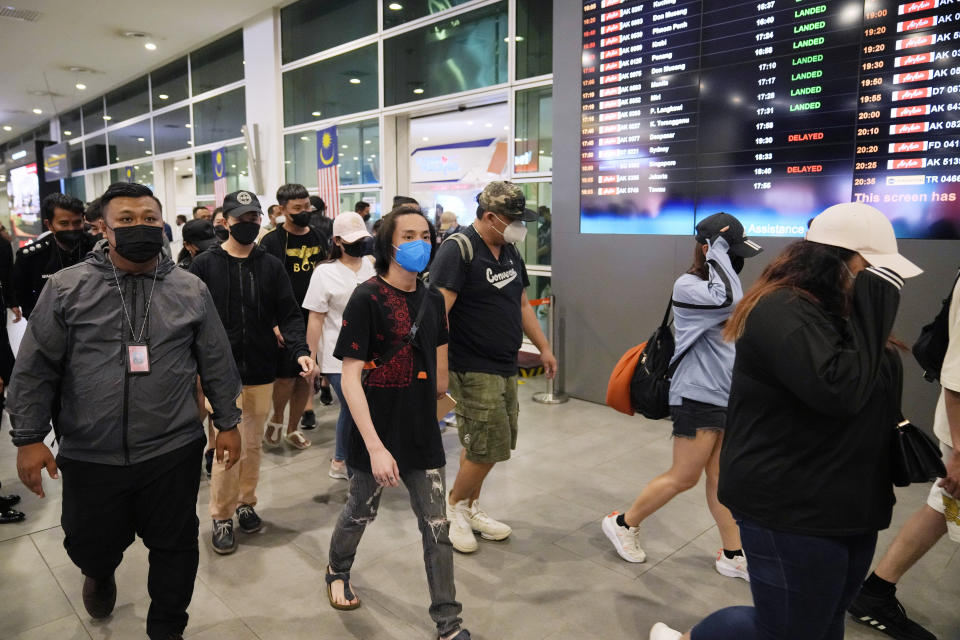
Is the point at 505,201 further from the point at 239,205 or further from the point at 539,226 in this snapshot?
the point at 539,226

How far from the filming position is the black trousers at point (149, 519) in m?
2.05

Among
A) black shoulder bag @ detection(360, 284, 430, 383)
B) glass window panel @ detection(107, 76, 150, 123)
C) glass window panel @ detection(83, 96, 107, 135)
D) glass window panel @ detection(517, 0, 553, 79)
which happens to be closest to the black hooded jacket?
black shoulder bag @ detection(360, 284, 430, 383)

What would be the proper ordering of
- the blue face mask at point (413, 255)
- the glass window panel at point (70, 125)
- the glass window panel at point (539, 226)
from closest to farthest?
1. the blue face mask at point (413, 255)
2. the glass window panel at point (539, 226)
3. the glass window panel at point (70, 125)

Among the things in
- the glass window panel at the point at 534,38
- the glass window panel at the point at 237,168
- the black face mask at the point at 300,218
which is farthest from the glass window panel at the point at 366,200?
the black face mask at the point at 300,218

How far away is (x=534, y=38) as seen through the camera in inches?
254

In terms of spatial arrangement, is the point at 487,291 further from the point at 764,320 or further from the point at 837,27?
the point at 837,27

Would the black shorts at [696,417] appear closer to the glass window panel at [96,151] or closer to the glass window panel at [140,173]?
the glass window panel at [140,173]

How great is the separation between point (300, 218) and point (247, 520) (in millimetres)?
2014

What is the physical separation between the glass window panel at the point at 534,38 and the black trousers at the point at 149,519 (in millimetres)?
5375

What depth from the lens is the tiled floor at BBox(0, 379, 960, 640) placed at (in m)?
2.54

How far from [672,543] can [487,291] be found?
157cm

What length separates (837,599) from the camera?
157cm

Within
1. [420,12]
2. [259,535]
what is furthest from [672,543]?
[420,12]

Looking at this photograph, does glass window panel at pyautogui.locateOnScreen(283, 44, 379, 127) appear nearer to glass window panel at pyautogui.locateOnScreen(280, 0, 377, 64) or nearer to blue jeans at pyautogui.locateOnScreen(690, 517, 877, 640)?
glass window panel at pyautogui.locateOnScreen(280, 0, 377, 64)
